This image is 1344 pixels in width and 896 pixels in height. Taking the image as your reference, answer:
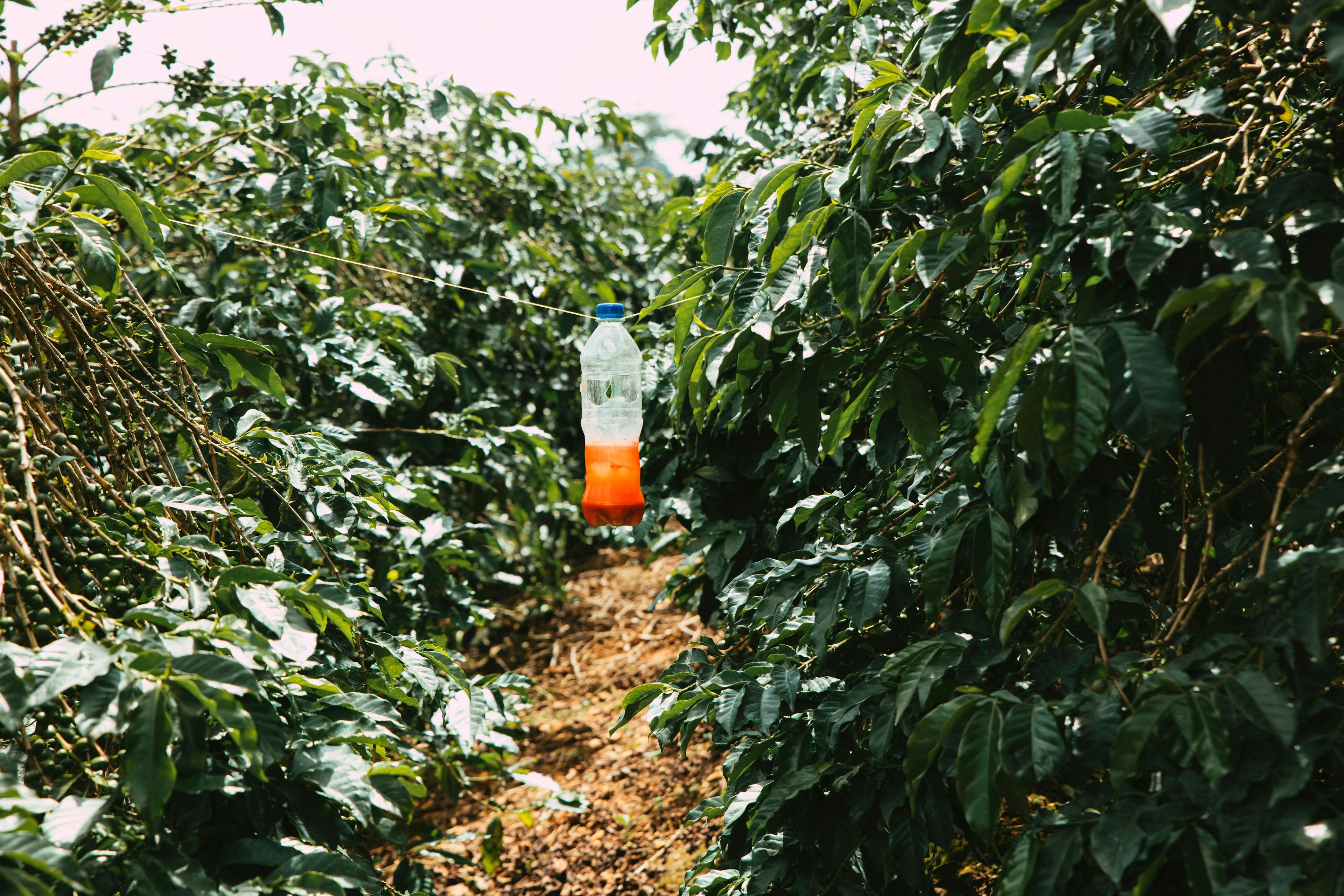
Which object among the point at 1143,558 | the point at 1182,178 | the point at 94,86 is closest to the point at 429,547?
the point at 94,86

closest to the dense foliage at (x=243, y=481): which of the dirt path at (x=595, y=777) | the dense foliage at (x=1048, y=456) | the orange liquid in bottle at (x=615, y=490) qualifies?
the dirt path at (x=595, y=777)

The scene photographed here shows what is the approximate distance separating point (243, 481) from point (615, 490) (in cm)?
79

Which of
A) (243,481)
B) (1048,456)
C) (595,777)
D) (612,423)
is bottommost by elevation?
(595,777)

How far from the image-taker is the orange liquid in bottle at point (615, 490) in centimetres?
209

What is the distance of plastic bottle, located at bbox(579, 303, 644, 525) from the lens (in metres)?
2.10

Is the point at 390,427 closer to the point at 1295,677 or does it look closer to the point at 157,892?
the point at 157,892

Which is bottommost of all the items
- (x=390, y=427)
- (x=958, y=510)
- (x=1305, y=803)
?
(x=1305, y=803)

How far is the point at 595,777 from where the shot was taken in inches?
149

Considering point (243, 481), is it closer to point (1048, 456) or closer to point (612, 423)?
point (612, 423)

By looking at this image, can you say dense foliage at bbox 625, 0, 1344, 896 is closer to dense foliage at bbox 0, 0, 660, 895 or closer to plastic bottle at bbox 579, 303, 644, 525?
plastic bottle at bbox 579, 303, 644, 525

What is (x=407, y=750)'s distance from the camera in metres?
1.94

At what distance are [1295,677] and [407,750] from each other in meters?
1.60

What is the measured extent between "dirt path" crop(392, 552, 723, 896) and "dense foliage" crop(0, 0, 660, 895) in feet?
1.13

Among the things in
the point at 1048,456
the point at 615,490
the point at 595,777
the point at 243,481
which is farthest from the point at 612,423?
the point at 595,777
